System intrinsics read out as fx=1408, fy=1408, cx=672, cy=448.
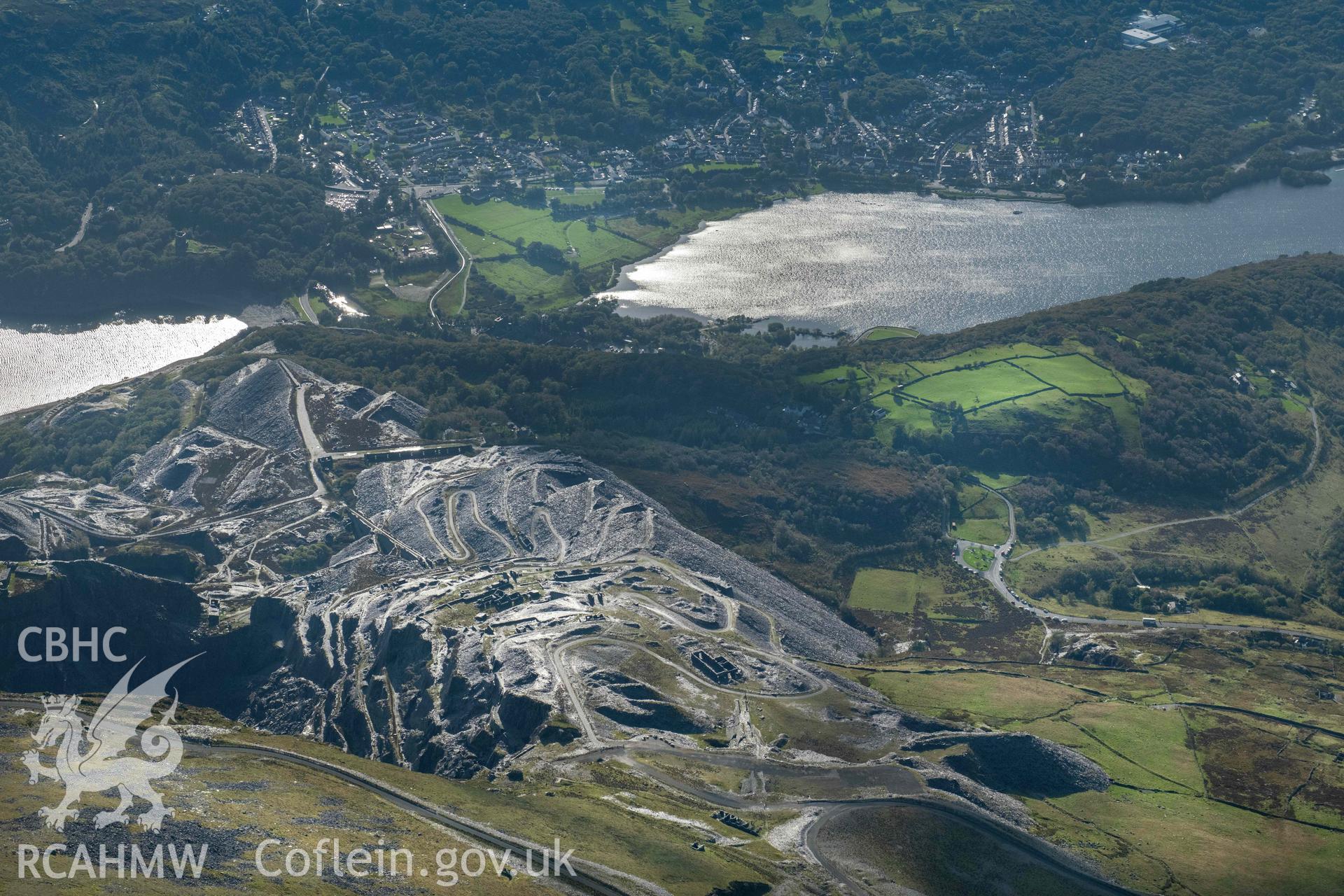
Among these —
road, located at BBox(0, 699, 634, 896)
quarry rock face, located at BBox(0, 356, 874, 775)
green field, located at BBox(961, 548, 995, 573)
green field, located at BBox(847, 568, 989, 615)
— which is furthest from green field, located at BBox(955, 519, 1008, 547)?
road, located at BBox(0, 699, 634, 896)

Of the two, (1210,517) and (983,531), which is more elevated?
(1210,517)

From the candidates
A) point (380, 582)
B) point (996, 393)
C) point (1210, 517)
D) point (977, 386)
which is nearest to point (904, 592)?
point (1210, 517)

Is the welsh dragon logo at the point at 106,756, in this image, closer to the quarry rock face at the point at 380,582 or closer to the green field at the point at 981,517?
the quarry rock face at the point at 380,582

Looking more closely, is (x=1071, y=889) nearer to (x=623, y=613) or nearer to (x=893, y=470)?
(x=623, y=613)

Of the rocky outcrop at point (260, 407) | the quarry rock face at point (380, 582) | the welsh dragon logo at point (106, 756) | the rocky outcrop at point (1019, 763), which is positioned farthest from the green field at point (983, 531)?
the welsh dragon logo at point (106, 756)

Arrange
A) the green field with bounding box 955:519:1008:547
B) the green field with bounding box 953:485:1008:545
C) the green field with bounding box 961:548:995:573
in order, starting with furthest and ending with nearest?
the green field with bounding box 953:485:1008:545 → the green field with bounding box 955:519:1008:547 → the green field with bounding box 961:548:995:573

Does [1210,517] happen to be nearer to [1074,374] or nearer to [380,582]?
[1074,374]

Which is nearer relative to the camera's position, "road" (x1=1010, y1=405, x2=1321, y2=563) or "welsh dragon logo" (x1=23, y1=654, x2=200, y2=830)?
"welsh dragon logo" (x1=23, y1=654, x2=200, y2=830)

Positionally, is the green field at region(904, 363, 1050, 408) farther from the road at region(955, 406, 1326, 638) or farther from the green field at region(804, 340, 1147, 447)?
the road at region(955, 406, 1326, 638)
